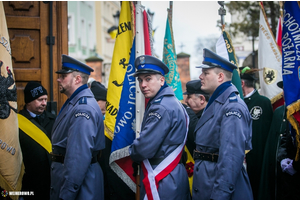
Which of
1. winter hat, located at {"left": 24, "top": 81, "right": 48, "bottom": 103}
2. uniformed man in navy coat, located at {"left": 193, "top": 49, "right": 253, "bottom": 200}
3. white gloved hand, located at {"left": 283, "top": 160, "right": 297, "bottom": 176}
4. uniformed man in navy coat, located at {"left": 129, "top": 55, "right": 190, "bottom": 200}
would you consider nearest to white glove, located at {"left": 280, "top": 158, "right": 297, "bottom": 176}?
white gloved hand, located at {"left": 283, "top": 160, "right": 297, "bottom": 176}

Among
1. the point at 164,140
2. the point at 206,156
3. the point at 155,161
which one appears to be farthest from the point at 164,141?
the point at 206,156

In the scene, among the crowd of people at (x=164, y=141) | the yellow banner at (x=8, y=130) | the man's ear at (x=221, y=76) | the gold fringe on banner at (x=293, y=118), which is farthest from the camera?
the yellow banner at (x=8, y=130)

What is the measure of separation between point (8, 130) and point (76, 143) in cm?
125

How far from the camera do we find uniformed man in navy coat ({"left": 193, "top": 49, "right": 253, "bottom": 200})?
278 cm

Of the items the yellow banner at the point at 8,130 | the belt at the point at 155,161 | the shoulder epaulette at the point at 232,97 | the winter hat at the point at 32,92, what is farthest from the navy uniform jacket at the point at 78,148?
the shoulder epaulette at the point at 232,97

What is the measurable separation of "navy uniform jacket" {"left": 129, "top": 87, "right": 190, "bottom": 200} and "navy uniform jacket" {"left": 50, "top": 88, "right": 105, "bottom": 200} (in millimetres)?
462

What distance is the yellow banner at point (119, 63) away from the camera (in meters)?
4.32

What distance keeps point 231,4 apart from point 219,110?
1120 centimetres

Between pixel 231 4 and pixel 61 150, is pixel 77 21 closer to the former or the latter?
pixel 231 4

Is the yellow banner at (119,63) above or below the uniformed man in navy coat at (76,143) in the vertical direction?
above

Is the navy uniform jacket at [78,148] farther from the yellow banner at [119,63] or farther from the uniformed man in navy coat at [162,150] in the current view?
the yellow banner at [119,63]

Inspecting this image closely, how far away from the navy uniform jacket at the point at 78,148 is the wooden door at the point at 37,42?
1.87m

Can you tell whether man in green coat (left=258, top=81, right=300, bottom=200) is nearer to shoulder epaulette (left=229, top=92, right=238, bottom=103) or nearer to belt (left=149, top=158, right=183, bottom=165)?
shoulder epaulette (left=229, top=92, right=238, bottom=103)

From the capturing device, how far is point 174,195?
3.11 m
